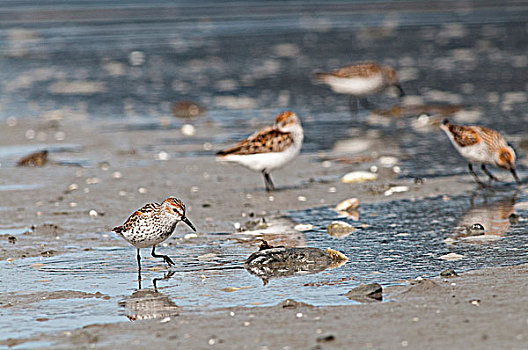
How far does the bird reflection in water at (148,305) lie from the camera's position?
220 inches

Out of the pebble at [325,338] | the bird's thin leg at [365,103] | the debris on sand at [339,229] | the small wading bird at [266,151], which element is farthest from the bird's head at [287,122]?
the pebble at [325,338]

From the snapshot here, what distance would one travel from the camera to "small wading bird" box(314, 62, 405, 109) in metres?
14.6

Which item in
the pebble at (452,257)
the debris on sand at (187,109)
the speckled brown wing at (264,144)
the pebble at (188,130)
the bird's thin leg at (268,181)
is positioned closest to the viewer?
the pebble at (452,257)

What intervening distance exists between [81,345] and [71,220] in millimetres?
3479

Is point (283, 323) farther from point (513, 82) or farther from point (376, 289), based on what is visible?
point (513, 82)

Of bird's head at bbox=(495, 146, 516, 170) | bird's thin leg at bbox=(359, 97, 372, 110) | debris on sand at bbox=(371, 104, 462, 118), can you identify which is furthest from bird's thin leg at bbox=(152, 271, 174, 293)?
bird's thin leg at bbox=(359, 97, 372, 110)

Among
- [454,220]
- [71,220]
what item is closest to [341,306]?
[454,220]

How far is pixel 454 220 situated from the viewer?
8047 millimetres

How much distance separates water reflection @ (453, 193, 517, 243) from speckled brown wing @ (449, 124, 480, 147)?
0.78 m

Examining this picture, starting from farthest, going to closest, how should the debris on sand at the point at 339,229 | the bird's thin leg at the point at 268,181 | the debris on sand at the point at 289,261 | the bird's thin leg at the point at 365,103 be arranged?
the bird's thin leg at the point at 365,103 < the bird's thin leg at the point at 268,181 < the debris on sand at the point at 339,229 < the debris on sand at the point at 289,261

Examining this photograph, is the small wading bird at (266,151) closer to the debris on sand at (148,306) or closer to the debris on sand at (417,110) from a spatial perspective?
the debris on sand at (148,306)

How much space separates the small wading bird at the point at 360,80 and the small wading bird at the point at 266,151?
4.87 m

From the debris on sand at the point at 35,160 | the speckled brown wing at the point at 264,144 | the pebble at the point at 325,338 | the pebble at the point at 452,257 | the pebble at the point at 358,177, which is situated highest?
the speckled brown wing at the point at 264,144

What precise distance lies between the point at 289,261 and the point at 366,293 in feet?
3.13
